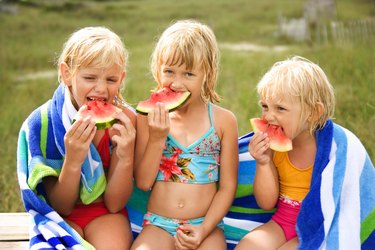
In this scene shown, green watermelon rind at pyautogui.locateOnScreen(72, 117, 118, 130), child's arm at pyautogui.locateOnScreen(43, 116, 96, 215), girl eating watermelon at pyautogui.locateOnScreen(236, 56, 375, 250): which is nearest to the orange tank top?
girl eating watermelon at pyautogui.locateOnScreen(236, 56, 375, 250)

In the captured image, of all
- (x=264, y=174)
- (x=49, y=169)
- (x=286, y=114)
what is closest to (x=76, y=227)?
(x=49, y=169)

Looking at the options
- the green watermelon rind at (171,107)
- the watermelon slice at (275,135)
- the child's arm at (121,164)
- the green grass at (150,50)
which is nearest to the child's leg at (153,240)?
the child's arm at (121,164)

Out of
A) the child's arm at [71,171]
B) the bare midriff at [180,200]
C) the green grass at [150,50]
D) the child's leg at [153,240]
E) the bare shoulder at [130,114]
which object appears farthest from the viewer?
the green grass at [150,50]

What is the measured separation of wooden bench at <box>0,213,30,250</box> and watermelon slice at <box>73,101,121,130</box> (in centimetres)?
99

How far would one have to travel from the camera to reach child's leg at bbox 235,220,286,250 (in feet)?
11.5

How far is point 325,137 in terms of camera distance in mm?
3557

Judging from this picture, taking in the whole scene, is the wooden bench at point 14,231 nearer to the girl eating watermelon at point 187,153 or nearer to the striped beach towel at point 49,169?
the striped beach towel at point 49,169

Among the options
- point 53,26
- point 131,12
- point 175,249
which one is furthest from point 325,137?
point 131,12

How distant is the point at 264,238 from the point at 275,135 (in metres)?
0.59

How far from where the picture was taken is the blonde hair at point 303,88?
3.46m

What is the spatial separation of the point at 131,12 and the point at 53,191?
15.1m

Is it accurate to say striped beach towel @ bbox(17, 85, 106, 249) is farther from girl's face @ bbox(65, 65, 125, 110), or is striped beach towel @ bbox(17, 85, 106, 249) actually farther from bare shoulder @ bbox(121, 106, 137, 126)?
bare shoulder @ bbox(121, 106, 137, 126)

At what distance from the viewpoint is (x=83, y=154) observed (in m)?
3.29

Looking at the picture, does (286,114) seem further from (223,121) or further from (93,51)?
(93,51)
